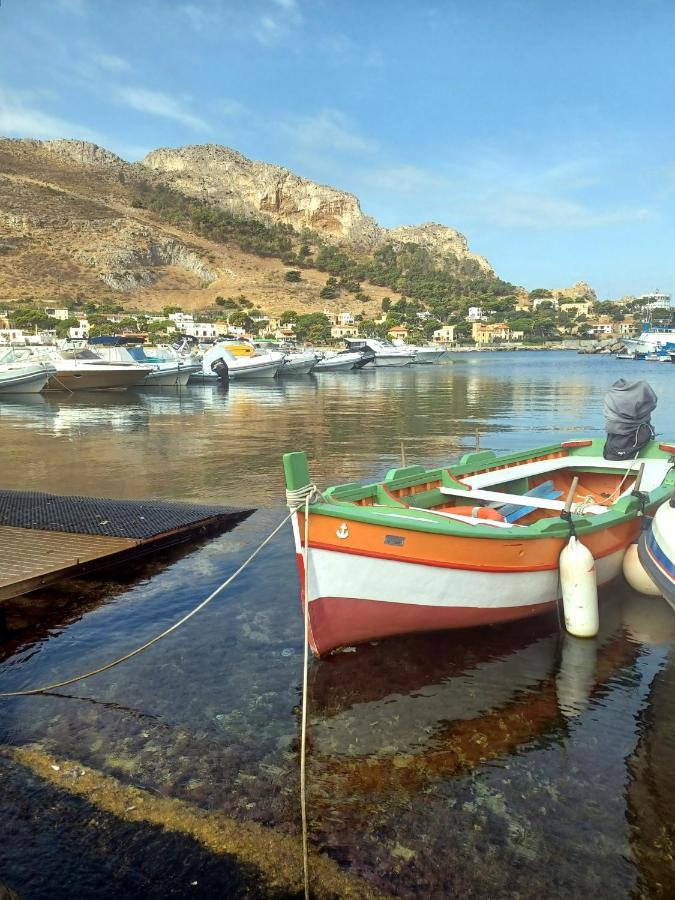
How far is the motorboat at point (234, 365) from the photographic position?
49.1m

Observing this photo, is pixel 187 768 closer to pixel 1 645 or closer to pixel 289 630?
pixel 289 630

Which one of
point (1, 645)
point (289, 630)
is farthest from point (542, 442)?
point (1, 645)

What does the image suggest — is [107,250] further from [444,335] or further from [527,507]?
[527,507]

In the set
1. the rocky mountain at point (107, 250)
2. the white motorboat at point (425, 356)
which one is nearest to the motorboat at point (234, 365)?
the white motorboat at point (425, 356)

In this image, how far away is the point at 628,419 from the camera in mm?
10664

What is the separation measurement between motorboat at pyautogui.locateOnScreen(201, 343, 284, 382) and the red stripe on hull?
4292 centimetres

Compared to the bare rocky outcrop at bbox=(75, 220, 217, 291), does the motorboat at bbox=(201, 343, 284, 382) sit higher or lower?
lower

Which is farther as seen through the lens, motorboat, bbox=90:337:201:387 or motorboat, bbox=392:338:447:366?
motorboat, bbox=392:338:447:366

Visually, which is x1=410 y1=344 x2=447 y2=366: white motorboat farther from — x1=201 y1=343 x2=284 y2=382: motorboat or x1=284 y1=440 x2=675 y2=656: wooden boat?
x1=284 y1=440 x2=675 y2=656: wooden boat

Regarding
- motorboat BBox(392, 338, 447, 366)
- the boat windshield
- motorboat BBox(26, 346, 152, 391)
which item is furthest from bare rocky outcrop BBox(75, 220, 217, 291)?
motorboat BBox(26, 346, 152, 391)

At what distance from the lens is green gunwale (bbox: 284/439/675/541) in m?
6.00

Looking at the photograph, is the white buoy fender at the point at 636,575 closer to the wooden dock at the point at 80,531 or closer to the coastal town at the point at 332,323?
the wooden dock at the point at 80,531

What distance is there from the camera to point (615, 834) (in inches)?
169

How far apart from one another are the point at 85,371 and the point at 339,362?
1201 inches
